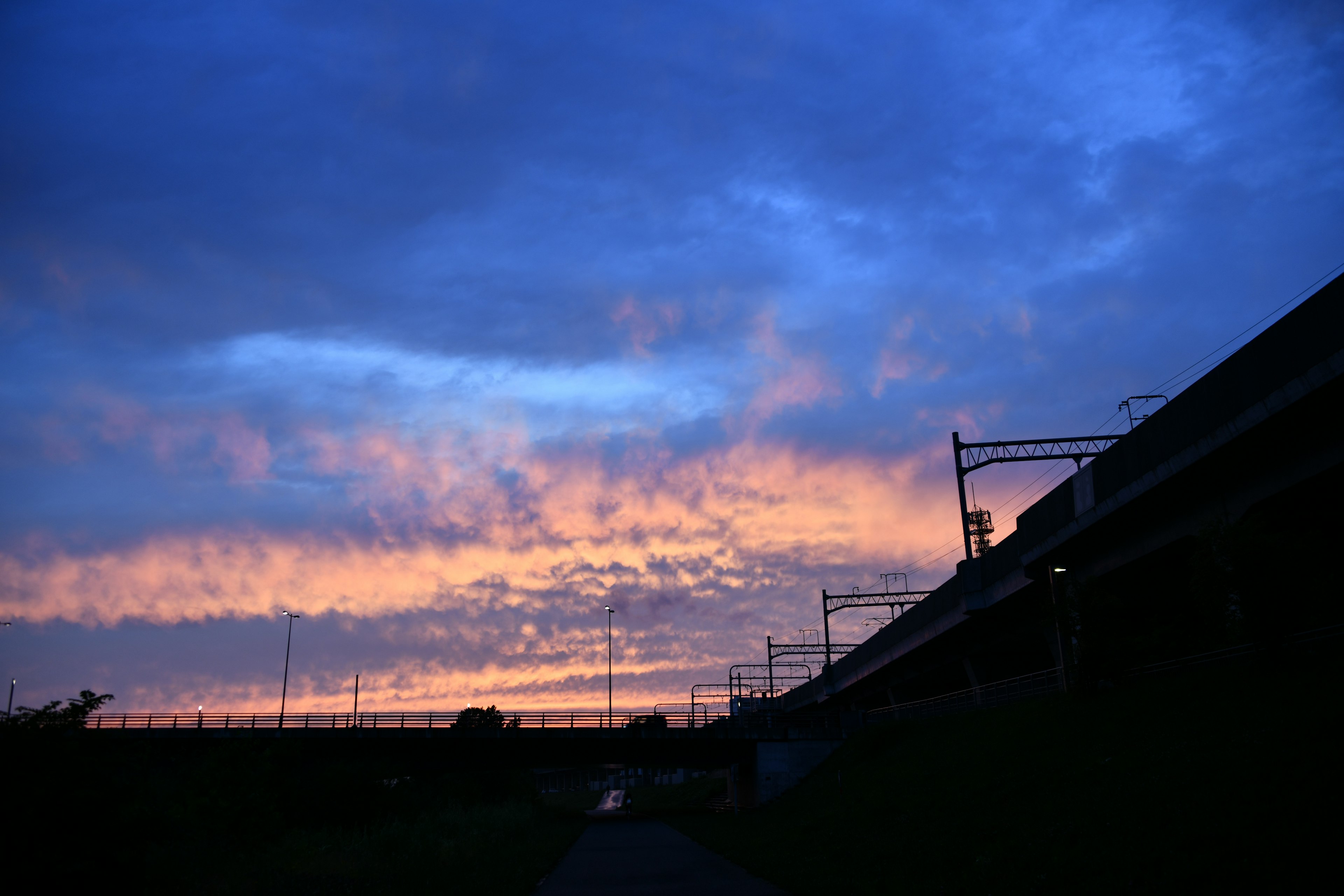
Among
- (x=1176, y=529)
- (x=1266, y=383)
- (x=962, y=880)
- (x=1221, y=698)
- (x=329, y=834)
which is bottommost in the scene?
(x=329, y=834)

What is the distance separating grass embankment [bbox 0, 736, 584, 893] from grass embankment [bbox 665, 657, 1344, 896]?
8.47 meters

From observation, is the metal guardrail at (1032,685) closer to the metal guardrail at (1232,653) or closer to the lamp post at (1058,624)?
the metal guardrail at (1232,653)

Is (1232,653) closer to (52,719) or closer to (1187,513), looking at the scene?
(1187,513)

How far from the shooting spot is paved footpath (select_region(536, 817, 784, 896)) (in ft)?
60.1

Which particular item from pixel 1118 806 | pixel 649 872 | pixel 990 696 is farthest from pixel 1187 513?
pixel 649 872

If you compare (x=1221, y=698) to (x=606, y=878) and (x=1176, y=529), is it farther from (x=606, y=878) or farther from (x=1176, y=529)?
(x=606, y=878)

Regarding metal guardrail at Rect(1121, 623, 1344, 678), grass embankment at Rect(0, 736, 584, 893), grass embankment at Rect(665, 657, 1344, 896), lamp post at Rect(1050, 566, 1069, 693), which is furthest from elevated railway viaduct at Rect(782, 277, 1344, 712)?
grass embankment at Rect(0, 736, 584, 893)

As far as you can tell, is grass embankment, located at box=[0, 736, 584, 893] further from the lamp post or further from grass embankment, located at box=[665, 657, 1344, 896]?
the lamp post

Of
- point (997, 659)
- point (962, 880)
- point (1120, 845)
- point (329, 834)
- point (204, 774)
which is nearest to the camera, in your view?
point (1120, 845)

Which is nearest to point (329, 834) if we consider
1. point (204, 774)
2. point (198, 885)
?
point (204, 774)

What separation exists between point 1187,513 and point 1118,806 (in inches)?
630

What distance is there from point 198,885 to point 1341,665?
25011 millimetres

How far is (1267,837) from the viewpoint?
38.0ft

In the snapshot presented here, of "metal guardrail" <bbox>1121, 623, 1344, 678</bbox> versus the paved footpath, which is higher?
"metal guardrail" <bbox>1121, 623, 1344, 678</bbox>
